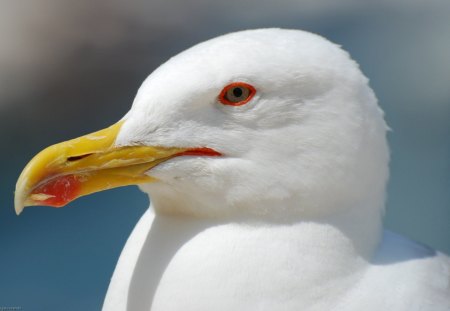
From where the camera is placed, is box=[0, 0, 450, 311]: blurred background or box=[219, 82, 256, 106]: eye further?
box=[0, 0, 450, 311]: blurred background

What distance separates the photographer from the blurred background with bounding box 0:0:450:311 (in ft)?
11.9

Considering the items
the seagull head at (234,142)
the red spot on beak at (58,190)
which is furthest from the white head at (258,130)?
the red spot on beak at (58,190)

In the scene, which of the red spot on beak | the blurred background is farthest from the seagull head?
the blurred background

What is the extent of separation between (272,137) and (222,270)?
0.82 feet

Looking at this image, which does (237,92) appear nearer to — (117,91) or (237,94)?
(237,94)

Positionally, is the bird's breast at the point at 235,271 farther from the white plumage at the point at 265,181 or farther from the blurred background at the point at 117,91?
the blurred background at the point at 117,91

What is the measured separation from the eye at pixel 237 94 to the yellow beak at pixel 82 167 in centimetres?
11

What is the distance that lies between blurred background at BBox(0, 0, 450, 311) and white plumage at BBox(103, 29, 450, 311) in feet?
6.46

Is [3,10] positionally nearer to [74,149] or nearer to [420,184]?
[420,184]

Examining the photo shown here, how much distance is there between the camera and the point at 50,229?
3852mm

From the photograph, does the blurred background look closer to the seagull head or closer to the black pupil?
the seagull head

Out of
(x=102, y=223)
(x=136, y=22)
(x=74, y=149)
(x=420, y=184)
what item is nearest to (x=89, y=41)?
(x=136, y=22)

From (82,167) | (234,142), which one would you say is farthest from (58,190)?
(234,142)

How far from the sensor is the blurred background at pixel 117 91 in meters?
3.62
